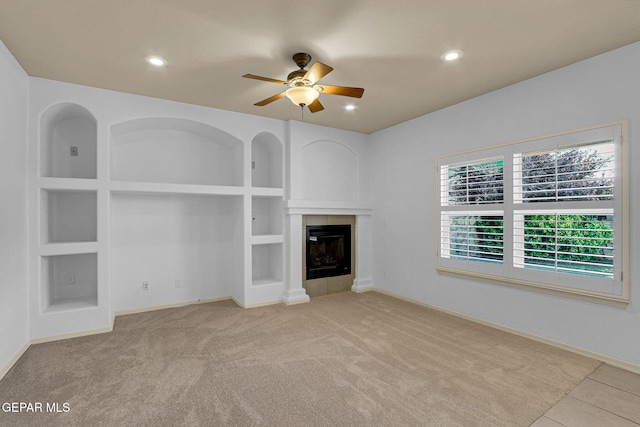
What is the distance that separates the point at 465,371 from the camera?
8.91 ft

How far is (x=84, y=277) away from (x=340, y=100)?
4.01m

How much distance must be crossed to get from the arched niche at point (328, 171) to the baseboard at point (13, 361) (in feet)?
12.1

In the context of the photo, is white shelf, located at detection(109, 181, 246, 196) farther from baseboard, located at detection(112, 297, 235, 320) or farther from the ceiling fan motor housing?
the ceiling fan motor housing

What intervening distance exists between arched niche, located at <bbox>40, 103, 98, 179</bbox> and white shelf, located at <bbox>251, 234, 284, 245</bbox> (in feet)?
7.34

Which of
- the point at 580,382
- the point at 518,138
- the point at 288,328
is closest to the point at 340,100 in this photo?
the point at 518,138

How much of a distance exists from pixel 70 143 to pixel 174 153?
1.21 m

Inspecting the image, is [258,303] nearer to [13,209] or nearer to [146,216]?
[146,216]

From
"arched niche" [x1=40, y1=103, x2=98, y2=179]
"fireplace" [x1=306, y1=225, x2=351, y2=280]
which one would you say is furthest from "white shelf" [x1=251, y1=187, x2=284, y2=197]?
"arched niche" [x1=40, y1=103, x2=98, y2=179]

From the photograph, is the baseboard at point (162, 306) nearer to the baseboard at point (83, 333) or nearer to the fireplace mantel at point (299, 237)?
the baseboard at point (83, 333)

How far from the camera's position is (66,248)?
342 cm

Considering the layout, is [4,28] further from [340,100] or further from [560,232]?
[560,232]

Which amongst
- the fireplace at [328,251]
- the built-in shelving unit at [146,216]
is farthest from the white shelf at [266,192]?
the fireplace at [328,251]

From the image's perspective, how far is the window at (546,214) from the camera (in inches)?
112

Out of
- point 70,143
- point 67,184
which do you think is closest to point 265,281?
point 67,184
